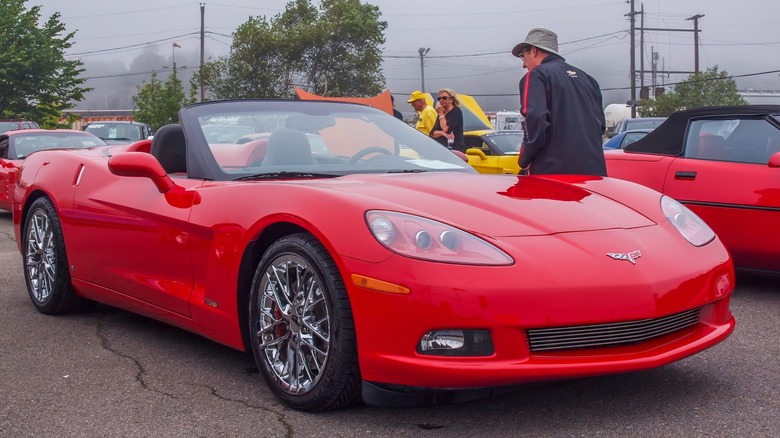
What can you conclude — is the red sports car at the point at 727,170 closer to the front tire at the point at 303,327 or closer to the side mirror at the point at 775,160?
the side mirror at the point at 775,160

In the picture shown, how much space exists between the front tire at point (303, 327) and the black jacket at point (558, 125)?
2397 millimetres

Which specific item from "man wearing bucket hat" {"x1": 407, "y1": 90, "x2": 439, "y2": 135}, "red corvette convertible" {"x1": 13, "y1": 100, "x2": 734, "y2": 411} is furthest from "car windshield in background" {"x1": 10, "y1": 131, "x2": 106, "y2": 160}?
"red corvette convertible" {"x1": 13, "y1": 100, "x2": 734, "y2": 411}

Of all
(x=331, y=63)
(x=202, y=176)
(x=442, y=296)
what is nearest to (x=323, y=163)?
(x=202, y=176)

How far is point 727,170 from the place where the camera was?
6246 millimetres

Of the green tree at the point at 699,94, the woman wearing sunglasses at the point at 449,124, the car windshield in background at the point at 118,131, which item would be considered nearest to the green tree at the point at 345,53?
the green tree at the point at 699,94

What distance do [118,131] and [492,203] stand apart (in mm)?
23278

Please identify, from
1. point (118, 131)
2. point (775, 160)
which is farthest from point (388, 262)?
point (118, 131)

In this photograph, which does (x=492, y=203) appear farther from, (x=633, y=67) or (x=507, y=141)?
(x=633, y=67)

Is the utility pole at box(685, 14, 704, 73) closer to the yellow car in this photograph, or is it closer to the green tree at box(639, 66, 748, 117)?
the green tree at box(639, 66, 748, 117)

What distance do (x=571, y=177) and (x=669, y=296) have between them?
4.17 feet

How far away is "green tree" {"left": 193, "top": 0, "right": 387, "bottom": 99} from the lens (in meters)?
69.3

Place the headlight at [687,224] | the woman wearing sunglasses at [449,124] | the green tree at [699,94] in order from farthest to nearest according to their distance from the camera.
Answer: the green tree at [699,94] → the woman wearing sunglasses at [449,124] → the headlight at [687,224]

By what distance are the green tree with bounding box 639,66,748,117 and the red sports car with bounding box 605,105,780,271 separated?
2119 inches

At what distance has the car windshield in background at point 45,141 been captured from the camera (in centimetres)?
1318
